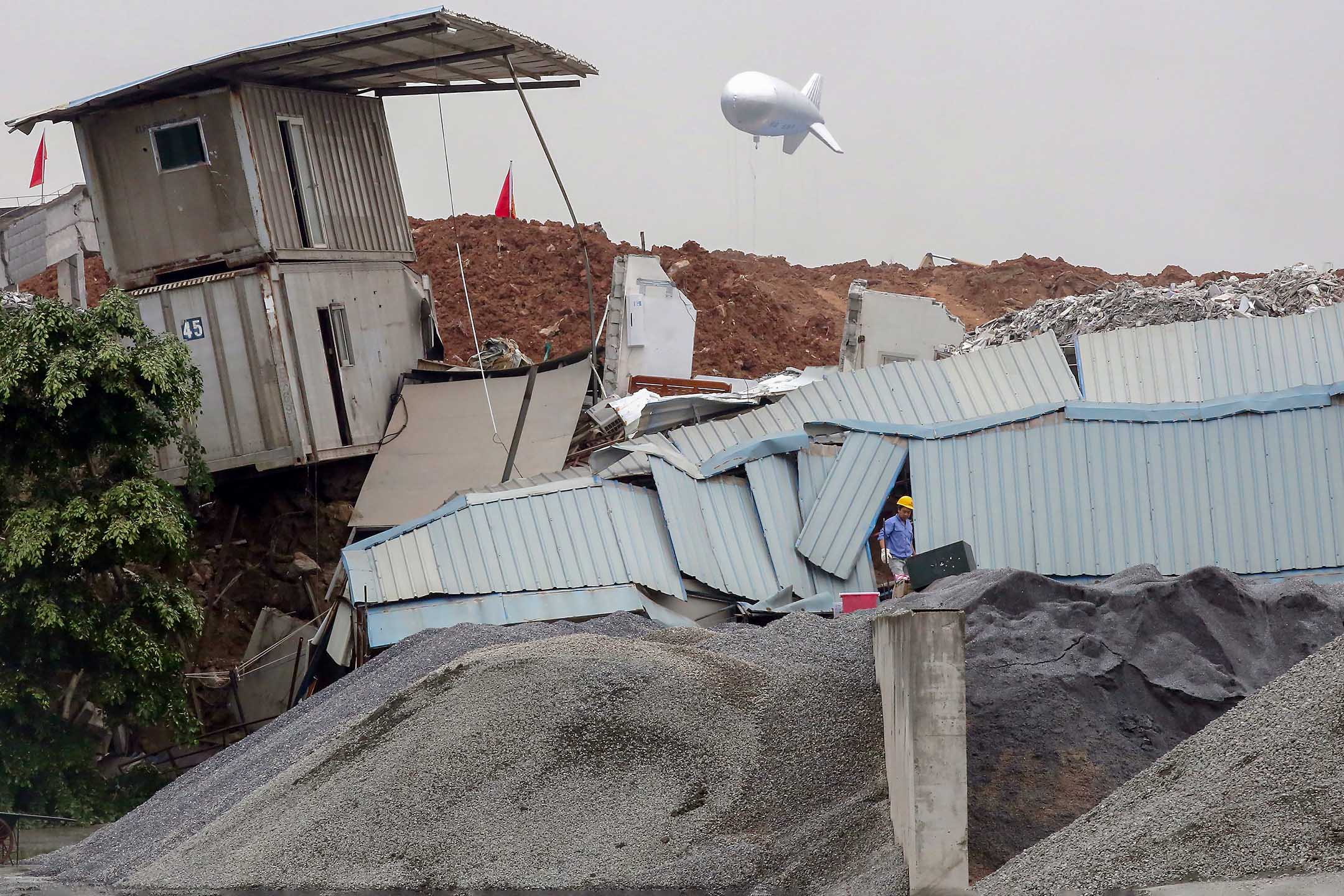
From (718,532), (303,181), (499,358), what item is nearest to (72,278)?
(303,181)

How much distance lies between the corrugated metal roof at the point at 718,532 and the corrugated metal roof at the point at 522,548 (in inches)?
8.6

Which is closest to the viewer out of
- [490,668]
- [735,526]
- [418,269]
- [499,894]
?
[499,894]

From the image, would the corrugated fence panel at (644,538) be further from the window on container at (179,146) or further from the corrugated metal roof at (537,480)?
the window on container at (179,146)

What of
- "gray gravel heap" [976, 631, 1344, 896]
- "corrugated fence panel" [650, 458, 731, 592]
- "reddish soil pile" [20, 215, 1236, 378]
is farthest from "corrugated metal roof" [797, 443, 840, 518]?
"reddish soil pile" [20, 215, 1236, 378]

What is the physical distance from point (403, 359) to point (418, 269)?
20.1 m

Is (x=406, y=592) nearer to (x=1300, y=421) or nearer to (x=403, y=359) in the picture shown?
(x=403, y=359)

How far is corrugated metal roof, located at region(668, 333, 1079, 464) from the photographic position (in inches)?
596

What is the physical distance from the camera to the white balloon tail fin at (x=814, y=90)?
33.0 m

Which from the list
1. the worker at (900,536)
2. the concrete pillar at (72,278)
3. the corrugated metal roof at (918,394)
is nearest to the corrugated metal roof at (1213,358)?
the corrugated metal roof at (918,394)

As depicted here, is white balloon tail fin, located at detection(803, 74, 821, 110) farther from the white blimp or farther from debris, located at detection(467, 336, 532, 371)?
debris, located at detection(467, 336, 532, 371)

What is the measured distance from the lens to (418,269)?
4059 cm

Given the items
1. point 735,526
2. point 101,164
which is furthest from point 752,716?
point 101,164

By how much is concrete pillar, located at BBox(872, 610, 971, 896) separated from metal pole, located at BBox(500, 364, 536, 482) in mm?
10677

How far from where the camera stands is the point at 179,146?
1897 centimetres
